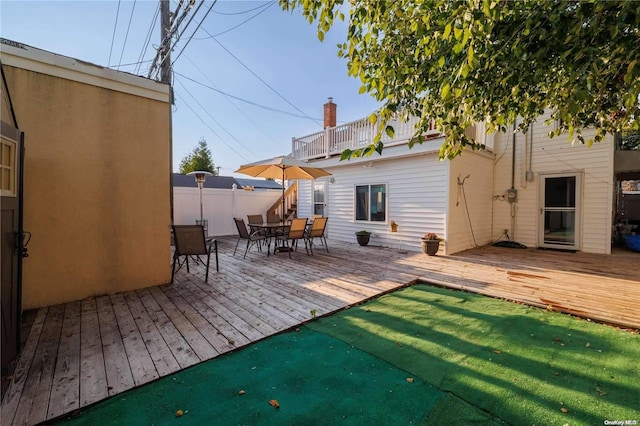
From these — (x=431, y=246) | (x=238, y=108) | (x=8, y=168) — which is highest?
(x=238, y=108)

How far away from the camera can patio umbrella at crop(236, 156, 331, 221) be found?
7.14 metres

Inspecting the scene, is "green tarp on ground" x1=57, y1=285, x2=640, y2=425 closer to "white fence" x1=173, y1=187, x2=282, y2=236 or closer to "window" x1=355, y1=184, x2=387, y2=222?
"window" x1=355, y1=184, x2=387, y2=222

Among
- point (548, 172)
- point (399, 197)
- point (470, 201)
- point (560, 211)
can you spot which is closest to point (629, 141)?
point (548, 172)

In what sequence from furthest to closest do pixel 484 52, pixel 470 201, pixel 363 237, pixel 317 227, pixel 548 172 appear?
pixel 363 237
pixel 548 172
pixel 470 201
pixel 317 227
pixel 484 52

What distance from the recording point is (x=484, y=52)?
2102 mm

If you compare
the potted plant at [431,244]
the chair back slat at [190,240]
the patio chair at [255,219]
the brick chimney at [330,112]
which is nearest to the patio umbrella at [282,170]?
the patio chair at [255,219]

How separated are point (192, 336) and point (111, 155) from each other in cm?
295

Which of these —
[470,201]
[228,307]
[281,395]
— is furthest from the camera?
[470,201]

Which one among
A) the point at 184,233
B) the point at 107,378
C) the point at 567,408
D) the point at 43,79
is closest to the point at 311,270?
the point at 184,233

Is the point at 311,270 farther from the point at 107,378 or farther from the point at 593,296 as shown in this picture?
the point at 593,296

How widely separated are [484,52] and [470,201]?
662 centimetres

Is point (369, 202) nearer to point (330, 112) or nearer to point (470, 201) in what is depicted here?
point (470, 201)

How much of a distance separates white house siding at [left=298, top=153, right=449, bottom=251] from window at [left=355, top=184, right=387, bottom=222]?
0.16m

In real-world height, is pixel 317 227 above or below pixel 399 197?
below
